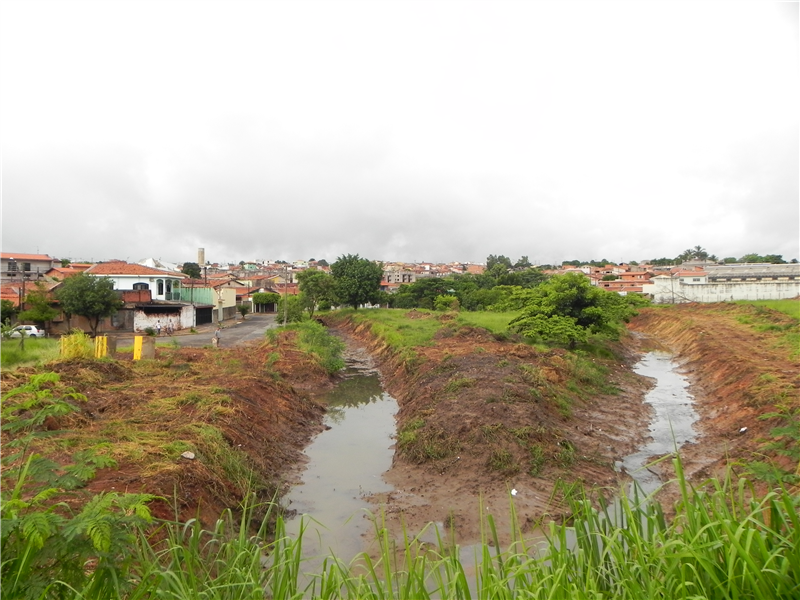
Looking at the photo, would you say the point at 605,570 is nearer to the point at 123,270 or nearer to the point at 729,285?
the point at 123,270

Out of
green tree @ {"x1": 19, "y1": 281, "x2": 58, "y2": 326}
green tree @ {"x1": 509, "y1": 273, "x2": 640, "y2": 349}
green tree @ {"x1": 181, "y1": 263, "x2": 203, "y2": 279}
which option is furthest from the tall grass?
green tree @ {"x1": 181, "y1": 263, "x2": 203, "y2": 279}

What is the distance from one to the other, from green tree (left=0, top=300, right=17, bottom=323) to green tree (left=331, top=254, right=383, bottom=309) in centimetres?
2603

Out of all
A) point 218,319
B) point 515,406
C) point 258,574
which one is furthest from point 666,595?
point 218,319

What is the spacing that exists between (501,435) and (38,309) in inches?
1328

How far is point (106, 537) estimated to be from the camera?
3217 mm

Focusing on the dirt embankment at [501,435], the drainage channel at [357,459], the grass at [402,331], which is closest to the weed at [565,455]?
the dirt embankment at [501,435]

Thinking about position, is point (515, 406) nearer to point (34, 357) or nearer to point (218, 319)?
point (34, 357)

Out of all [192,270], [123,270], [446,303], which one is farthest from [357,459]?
[192,270]

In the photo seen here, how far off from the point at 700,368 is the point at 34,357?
2643 centimetres

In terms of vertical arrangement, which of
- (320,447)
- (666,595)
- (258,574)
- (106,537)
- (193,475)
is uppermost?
(106,537)

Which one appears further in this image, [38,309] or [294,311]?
[294,311]

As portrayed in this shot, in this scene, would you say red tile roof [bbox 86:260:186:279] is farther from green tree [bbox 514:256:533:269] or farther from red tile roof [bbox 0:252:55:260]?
green tree [bbox 514:256:533:269]

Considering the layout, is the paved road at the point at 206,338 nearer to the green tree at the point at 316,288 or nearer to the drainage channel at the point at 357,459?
the green tree at the point at 316,288

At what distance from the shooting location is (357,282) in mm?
51875
